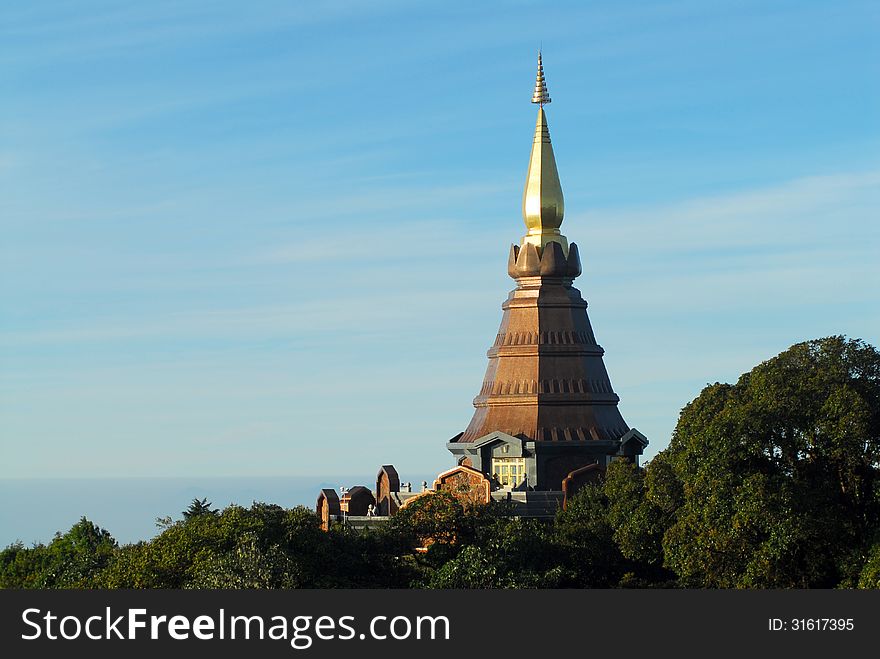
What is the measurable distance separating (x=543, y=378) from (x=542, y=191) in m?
9.27

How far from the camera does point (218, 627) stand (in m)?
37.2

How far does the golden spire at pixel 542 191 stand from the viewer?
265 feet

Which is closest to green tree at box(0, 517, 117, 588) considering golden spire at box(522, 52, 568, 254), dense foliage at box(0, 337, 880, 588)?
dense foliage at box(0, 337, 880, 588)

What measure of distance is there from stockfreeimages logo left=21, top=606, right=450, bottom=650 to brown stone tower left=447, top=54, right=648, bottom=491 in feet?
118

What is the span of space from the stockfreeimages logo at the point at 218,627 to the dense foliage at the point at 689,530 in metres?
12.0

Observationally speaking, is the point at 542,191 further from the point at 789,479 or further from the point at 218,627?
the point at 218,627

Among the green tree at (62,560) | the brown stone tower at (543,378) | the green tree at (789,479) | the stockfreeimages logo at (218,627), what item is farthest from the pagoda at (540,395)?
the stockfreeimages logo at (218,627)

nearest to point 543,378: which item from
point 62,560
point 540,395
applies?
point 540,395

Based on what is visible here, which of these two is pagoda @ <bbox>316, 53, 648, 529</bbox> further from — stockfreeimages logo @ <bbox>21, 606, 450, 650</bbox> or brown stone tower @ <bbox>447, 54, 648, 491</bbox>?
stockfreeimages logo @ <bbox>21, 606, 450, 650</bbox>

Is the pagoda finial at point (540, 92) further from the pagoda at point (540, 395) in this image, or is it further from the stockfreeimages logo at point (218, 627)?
the stockfreeimages logo at point (218, 627)

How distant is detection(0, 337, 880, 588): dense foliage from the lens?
172ft

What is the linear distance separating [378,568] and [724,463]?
11.7m

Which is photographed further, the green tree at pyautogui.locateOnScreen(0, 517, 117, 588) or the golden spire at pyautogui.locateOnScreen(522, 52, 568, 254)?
the golden spire at pyautogui.locateOnScreen(522, 52, 568, 254)

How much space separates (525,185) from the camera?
81.8 meters
